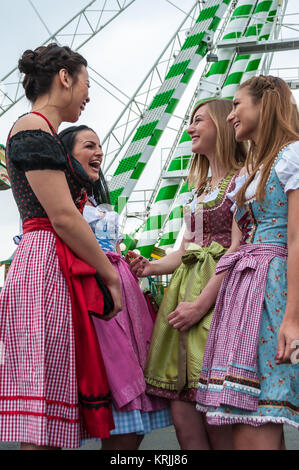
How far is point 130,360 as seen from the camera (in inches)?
82.7

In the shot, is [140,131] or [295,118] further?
[140,131]

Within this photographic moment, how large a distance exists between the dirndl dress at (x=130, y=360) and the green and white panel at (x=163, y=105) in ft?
12.2

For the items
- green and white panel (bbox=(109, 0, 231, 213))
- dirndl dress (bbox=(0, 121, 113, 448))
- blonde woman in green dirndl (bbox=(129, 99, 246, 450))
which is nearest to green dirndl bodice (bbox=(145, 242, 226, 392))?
blonde woman in green dirndl (bbox=(129, 99, 246, 450))

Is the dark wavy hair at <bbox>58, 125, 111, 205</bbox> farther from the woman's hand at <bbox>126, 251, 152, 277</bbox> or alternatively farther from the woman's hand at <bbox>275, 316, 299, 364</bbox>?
the woman's hand at <bbox>275, 316, 299, 364</bbox>

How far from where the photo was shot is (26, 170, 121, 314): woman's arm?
1680 mm

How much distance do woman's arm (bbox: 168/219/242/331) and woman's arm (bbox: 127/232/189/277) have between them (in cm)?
38

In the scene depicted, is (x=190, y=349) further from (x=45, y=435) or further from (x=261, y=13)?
(x=261, y=13)

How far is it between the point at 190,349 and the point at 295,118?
86 centimetres

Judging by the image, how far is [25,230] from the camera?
1.82 metres

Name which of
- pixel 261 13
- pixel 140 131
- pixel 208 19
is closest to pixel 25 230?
pixel 140 131

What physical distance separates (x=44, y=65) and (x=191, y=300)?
95cm

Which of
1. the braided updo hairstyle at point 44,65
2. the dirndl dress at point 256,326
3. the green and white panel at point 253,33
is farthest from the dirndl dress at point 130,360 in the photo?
the green and white panel at point 253,33

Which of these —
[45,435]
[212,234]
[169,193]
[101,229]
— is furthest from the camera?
[169,193]
